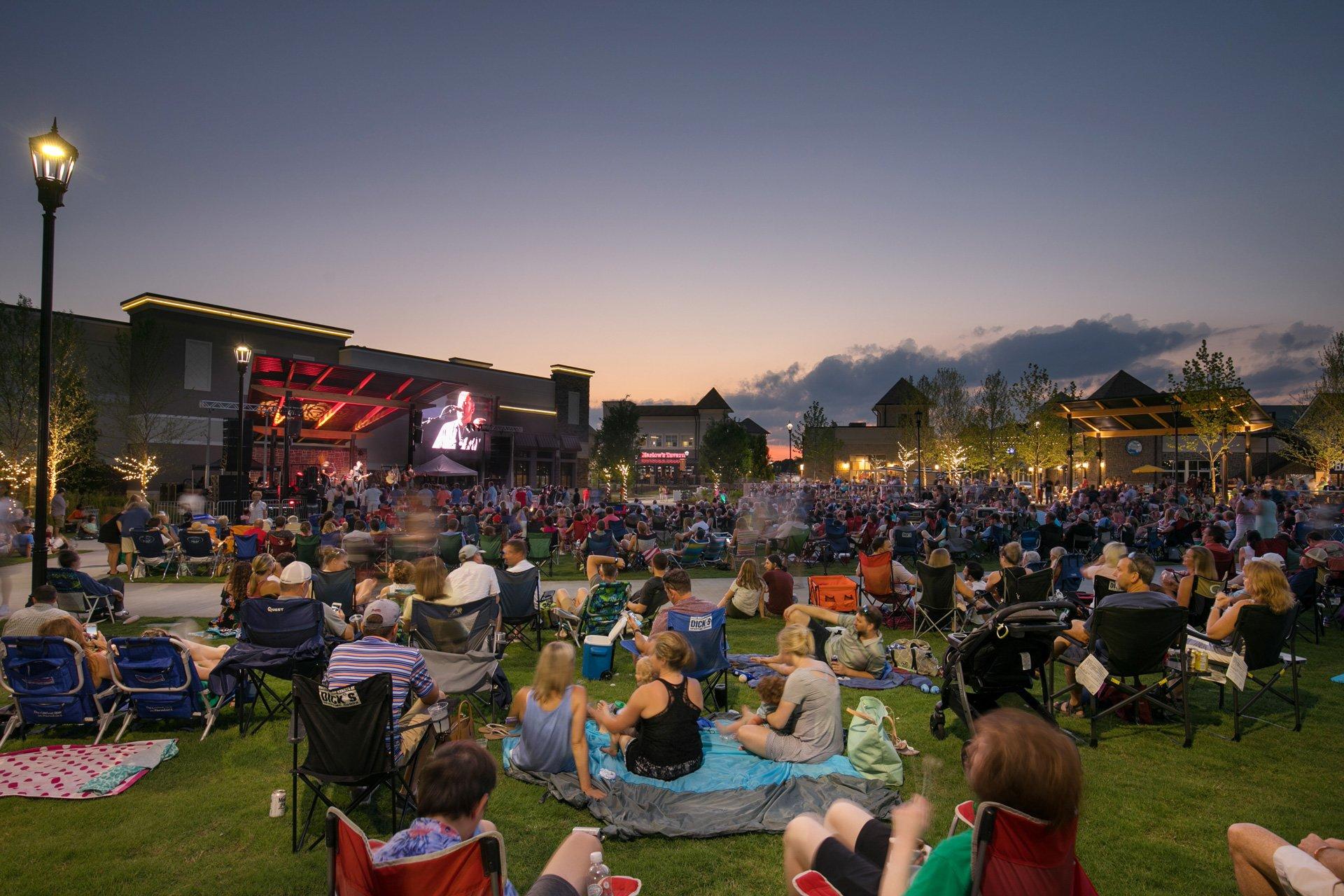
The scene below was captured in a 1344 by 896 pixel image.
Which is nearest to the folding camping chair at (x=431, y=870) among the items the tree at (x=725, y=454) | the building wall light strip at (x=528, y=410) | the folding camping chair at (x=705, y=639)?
the folding camping chair at (x=705, y=639)

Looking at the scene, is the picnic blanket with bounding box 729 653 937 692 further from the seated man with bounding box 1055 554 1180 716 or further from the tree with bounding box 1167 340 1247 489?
the tree with bounding box 1167 340 1247 489

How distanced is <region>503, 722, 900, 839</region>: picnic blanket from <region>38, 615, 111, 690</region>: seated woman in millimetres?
3685

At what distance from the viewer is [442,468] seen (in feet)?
116

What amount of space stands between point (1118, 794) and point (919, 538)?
11.4 meters

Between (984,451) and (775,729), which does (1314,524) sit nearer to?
(775,729)

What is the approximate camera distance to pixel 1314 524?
14.3 m

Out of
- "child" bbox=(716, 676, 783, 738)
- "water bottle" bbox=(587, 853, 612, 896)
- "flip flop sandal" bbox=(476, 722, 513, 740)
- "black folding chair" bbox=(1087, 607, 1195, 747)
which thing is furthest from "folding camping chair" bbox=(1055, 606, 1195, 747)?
"flip flop sandal" bbox=(476, 722, 513, 740)

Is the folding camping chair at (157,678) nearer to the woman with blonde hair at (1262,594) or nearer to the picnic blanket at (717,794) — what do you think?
the picnic blanket at (717,794)

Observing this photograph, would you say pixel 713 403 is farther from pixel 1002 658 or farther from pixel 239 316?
pixel 1002 658

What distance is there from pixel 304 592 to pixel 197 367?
30.2m

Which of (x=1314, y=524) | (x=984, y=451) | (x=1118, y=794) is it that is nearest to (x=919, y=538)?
(x=1314, y=524)

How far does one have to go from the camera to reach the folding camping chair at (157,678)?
19.5ft

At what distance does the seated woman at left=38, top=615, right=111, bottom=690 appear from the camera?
582 cm

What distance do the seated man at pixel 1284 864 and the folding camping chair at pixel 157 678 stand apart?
7.15 m
